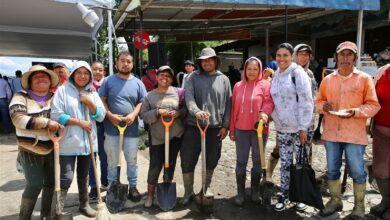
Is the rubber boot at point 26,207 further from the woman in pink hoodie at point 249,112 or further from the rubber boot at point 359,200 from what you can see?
the rubber boot at point 359,200

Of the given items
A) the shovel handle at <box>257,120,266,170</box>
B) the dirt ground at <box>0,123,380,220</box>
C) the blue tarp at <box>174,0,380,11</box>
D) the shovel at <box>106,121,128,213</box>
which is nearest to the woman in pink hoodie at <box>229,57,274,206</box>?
the shovel handle at <box>257,120,266,170</box>

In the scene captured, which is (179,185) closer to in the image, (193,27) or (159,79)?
(159,79)

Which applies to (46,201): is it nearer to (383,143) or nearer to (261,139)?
(261,139)

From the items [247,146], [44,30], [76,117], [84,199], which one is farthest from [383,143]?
[44,30]

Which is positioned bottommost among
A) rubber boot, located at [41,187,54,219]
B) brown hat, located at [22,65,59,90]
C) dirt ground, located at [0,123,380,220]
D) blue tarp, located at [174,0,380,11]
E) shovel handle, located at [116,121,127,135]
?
dirt ground, located at [0,123,380,220]

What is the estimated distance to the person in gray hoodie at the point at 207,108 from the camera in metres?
3.78

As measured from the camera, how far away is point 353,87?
3.31 meters

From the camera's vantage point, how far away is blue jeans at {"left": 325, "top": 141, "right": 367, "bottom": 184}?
333cm

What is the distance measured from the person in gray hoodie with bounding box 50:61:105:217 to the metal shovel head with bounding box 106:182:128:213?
452 mm

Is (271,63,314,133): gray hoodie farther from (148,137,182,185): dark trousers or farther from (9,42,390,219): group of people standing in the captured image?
(148,137,182,185): dark trousers

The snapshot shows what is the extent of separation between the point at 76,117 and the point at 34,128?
435mm

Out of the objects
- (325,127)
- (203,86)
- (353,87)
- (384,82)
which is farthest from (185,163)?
(384,82)

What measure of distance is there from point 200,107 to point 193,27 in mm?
9170

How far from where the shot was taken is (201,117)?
3.59 m
